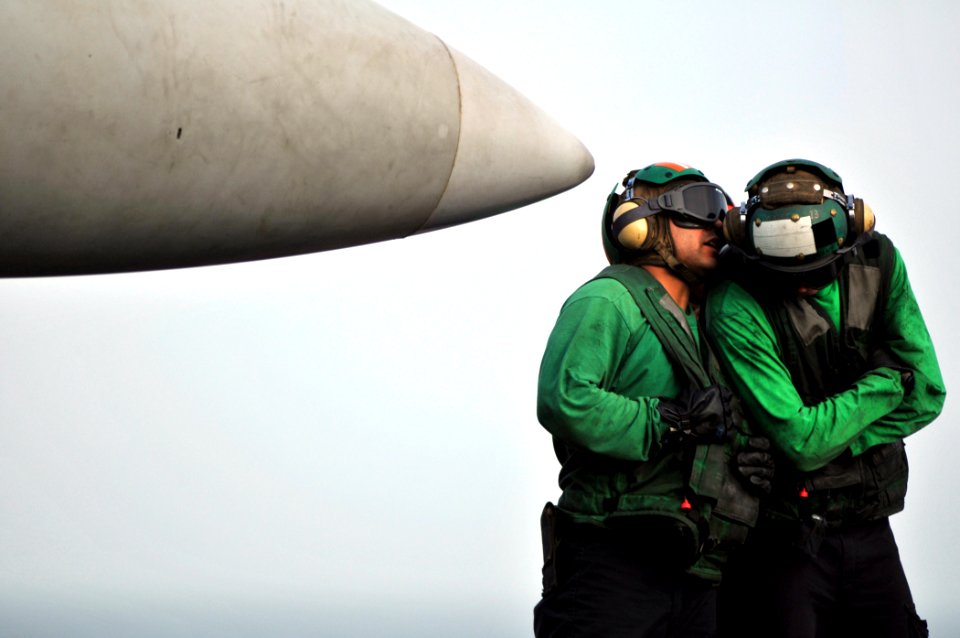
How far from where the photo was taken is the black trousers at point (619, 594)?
3506 millimetres

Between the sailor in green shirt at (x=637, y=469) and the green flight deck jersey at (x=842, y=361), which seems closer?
the sailor in green shirt at (x=637, y=469)

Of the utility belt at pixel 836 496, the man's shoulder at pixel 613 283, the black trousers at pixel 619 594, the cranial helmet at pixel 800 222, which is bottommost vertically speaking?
the black trousers at pixel 619 594

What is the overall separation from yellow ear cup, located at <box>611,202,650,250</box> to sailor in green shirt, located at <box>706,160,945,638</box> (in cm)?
26

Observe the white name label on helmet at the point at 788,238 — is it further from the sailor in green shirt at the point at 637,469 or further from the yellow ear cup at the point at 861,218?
the sailor in green shirt at the point at 637,469

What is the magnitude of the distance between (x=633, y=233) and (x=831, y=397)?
80 centimetres

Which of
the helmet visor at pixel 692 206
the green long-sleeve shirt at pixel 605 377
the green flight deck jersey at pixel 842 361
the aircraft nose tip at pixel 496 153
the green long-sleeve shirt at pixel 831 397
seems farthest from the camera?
the helmet visor at pixel 692 206

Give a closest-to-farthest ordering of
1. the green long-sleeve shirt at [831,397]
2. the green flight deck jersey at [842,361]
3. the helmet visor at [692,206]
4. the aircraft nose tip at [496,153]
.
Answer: the aircraft nose tip at [496,153]
the green long-sleeve shirt at [831,397]
the green flight deck jersey at [842,361]
the helmet visor at [692,206]

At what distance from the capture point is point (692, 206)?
3.88 meters

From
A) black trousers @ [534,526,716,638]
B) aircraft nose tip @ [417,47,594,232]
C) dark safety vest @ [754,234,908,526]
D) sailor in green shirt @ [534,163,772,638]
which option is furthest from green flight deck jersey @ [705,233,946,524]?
aircraft nose tip @ [417,47,594,232]

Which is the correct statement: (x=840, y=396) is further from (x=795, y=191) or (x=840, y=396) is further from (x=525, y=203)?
(x=525, y=203)

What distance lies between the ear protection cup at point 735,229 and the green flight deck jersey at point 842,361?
0.48 feet

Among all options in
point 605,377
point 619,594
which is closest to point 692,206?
point 605,377

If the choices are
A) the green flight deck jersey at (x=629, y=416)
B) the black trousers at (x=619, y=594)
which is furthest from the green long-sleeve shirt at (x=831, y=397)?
the black trousers at (x=619, y=594)

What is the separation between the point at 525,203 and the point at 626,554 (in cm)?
110
